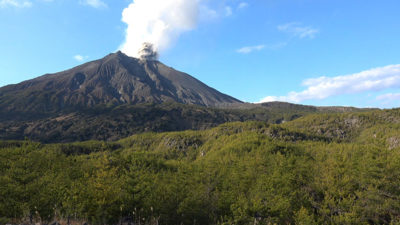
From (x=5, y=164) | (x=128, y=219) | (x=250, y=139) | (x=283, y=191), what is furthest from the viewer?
(x=250, y=139)

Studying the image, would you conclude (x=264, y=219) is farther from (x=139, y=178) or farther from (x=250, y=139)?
(x=250, y=139)

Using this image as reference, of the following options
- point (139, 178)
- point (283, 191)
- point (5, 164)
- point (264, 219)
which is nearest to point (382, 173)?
point (283, 191)

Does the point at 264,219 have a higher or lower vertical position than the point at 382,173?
lower

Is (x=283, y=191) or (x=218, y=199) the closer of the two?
(x=218, y=199)

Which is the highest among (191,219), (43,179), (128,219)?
(43,179)

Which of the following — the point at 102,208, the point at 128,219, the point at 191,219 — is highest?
the point at 102,208

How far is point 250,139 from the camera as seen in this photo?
17162 cm

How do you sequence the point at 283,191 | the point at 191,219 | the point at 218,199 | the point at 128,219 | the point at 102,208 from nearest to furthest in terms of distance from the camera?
the point at 102,208 → the point at 128,219 → the point at 191,219 → the point at 218,199 → the point at 283,191

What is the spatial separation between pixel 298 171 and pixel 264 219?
26876mm

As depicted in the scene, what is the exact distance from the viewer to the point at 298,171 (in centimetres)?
5225

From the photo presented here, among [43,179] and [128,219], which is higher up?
[43,179]

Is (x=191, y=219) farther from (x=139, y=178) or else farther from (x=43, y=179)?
(x=43, y=179)

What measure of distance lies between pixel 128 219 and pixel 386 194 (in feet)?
131

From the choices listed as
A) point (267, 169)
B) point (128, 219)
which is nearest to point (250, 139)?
point (267, 169)
